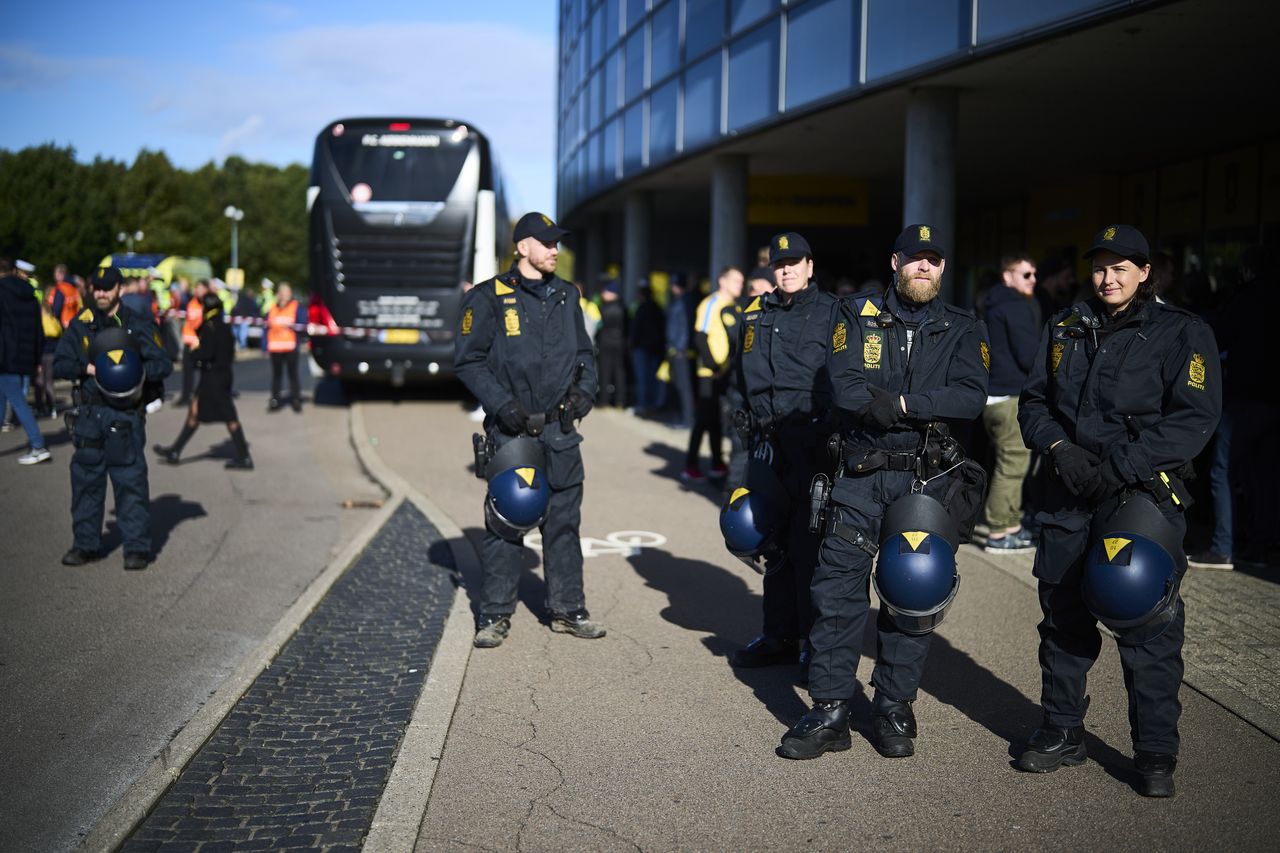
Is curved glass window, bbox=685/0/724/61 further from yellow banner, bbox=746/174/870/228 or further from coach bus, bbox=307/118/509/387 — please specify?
coach bus, bbox=307/118/509/387

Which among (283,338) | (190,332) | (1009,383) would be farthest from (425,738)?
(283,338)

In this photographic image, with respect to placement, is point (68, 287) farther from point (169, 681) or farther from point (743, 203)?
point (169, 681)

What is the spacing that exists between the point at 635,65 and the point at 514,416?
16.6 metres

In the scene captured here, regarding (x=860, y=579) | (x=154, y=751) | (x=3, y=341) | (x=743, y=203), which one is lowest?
(x=154, y=751)

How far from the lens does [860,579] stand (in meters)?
4.57

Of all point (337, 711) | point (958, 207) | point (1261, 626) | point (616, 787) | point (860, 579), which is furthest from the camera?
point (958, 207)

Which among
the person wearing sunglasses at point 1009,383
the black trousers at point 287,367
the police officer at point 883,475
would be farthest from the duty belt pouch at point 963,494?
the black trousers at point 287,367

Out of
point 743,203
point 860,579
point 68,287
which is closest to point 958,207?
point 743,203

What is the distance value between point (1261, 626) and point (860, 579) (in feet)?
9.92

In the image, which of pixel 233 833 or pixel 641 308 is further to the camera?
pixel 641 308

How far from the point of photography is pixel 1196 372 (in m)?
4.15

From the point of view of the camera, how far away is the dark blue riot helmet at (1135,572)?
4031mm

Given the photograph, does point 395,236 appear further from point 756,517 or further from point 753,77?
point 756,517

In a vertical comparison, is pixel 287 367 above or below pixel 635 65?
below
